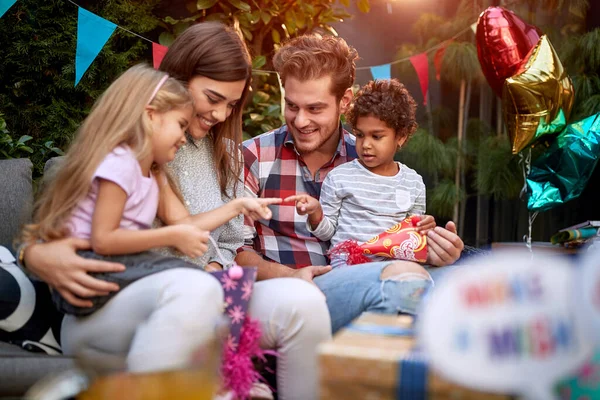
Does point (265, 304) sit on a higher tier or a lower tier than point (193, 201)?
lower

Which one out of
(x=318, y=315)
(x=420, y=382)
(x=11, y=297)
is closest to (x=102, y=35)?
(x=11, y=297)

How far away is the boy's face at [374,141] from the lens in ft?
6.33

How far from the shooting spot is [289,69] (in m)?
1.96

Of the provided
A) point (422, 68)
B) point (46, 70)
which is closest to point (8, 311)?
point (46, 70)

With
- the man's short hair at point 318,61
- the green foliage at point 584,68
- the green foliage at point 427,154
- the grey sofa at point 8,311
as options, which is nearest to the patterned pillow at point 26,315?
the grey sofa at point 8,311

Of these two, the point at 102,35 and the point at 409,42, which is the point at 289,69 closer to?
the point at 102,35

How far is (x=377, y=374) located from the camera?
2.58ft

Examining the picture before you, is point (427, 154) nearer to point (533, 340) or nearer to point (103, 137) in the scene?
point (103, 137)

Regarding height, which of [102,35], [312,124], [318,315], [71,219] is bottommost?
[318,315]

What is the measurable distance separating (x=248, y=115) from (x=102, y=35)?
3.25 feet

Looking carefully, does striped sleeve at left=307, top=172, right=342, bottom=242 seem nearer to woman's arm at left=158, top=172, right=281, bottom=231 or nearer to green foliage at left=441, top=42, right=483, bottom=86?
woman's arm at left=158, top=172, right=281, bottom=231

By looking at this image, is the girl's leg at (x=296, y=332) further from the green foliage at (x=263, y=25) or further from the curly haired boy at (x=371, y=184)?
the green foliage at (x=263, y=25)

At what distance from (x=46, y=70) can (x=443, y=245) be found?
6.67 feet

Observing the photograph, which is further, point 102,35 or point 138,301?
point 102,35
